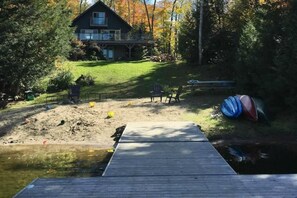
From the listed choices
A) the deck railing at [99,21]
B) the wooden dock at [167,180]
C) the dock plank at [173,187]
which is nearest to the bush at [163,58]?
the deck railing at [99,21]

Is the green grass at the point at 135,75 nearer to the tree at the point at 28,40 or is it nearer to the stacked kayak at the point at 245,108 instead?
the tree at the point at 28,40

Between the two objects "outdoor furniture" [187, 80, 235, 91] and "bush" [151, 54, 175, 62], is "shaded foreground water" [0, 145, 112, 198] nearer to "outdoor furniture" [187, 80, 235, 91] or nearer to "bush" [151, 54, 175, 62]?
"outdoor furniture" [187, 80, 235, 91]

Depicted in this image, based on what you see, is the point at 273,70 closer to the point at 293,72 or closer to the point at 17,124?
the point at 293,72

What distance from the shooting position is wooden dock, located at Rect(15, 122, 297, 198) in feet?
21.6

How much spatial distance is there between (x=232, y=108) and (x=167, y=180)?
922cm

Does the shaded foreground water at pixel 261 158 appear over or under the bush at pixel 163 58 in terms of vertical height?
under

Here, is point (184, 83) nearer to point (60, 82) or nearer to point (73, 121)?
point (60, 82)

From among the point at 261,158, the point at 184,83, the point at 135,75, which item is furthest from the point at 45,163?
the point at 135,75

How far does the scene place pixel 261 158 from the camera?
1193 centimetres

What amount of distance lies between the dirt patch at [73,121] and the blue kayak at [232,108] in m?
1.87

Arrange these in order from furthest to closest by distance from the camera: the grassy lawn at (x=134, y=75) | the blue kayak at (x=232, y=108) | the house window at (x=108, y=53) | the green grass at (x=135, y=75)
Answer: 1. the house window at (x=108, y=53)
2. the grassy lawn at (x=134, y=75)
3. the green grass at (x=135, y=75)
4. the blue kayak at (x=232, y=108)

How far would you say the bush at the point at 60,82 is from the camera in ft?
87.9

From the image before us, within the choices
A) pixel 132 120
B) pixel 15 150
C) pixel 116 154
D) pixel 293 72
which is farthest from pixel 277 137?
pixel 15 150

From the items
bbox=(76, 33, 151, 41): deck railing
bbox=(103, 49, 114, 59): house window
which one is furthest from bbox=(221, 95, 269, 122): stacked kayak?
bbox=(103, 49, 114, 59): house window
